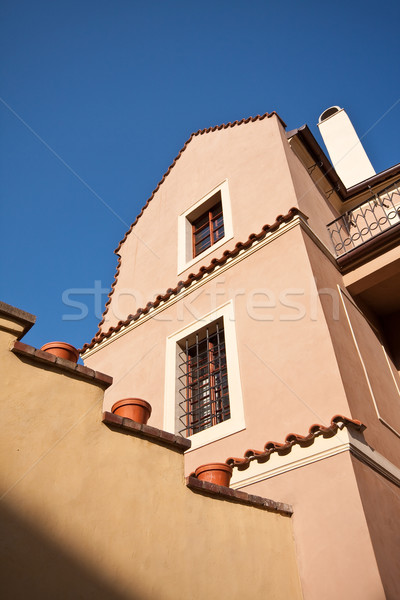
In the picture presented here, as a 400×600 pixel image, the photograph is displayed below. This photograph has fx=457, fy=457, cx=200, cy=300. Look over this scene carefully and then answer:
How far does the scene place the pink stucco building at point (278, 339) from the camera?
15.1 ft

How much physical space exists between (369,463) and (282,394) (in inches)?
50.3

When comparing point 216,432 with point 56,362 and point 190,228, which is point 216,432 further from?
point 190,228

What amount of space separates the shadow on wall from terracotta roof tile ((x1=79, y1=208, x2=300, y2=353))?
18.8 ft

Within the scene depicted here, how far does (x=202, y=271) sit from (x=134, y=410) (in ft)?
15.2

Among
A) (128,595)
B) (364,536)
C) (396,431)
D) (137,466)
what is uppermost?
(396,431)

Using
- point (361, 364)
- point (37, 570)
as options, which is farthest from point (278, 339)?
point (37, 570)

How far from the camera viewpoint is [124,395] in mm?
8398

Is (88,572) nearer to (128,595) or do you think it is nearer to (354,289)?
(128,595)

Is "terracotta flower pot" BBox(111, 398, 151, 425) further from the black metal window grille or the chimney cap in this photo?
the chimney cap

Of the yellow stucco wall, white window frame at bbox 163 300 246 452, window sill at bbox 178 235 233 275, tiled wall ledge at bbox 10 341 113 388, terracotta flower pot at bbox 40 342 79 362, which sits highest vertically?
window sill at bbox 178 235 233 275

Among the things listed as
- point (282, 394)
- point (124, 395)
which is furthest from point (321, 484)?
point (124, 395)

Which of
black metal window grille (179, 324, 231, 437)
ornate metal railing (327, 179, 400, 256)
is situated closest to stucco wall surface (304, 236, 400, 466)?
ornate metal railing (327, 179, 400, 256)

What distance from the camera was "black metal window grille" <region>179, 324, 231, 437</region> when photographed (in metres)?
6.95

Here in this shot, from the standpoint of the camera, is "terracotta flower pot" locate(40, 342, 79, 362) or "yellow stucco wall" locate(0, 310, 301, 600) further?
"terracotta flower pot" locate(40, 342, 79, 362)
